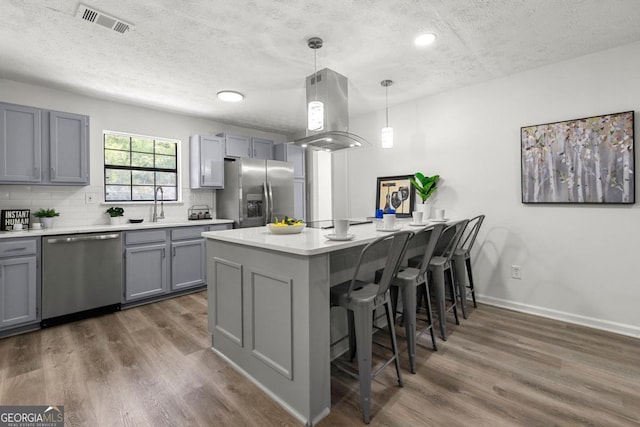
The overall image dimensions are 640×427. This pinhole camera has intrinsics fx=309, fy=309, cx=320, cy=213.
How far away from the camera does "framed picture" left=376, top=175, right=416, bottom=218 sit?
4.08m

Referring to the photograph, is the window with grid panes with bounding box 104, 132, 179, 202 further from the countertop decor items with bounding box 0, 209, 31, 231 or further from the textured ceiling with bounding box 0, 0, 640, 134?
the countertop decor items with bounding box 0, 209, 31, 231

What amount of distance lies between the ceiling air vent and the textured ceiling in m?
0.05

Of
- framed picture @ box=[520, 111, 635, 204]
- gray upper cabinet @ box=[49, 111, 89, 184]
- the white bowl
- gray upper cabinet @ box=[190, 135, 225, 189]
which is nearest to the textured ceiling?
gray upper cabinet @ box=[49, 111, 89, 184]

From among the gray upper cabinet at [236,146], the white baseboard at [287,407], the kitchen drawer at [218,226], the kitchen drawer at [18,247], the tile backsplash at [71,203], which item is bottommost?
the white baseboard at [287,407]

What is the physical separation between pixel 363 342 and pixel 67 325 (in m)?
3.07

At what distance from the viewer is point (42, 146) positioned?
10.5 ft

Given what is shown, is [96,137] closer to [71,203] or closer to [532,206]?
[71,203]

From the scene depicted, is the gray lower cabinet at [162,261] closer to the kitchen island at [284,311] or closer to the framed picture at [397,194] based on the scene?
the kitchen island at [284,311]

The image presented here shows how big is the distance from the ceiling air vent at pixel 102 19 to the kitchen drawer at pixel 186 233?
2.22 meters

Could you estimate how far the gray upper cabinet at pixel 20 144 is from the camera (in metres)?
2.98

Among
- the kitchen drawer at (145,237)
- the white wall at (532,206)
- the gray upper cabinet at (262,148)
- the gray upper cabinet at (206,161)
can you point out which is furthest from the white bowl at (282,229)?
the gray upper cabinet at (262,148)

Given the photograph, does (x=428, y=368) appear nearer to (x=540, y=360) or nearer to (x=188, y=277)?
(x=540, y=360)

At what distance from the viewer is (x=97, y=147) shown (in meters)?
3.82

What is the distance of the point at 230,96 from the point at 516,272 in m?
3.80
